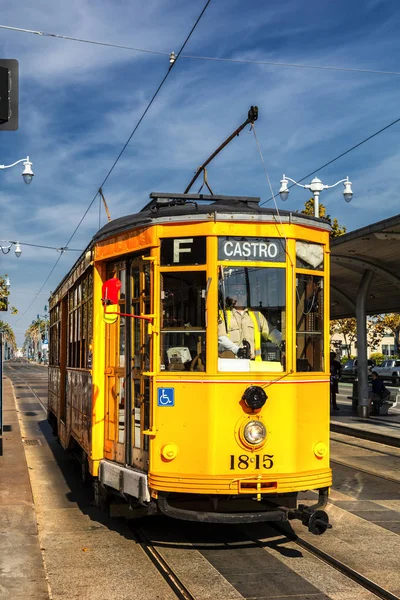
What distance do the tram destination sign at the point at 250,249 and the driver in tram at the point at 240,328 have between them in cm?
29

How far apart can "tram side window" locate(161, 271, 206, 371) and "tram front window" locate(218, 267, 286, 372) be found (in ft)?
0.59

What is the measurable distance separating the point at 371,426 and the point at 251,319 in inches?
460

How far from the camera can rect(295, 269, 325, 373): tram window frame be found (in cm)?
679

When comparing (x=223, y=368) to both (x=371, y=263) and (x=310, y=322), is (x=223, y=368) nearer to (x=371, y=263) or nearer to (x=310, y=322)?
(x=310, y=322)

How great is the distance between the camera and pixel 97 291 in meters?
7.98

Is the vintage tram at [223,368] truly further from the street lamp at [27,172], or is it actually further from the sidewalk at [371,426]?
the street lamp at [27,172]

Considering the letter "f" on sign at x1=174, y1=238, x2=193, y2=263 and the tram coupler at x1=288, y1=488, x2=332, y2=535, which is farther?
the letter "f" on sign at x1=174, y1=238, x2=193, y2=263

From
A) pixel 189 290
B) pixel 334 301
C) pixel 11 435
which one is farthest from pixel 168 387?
pixel 334 301

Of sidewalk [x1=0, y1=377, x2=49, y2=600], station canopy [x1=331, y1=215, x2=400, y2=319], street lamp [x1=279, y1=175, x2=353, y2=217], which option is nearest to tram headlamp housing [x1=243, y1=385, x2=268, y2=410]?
sidewalk [x1=0, y1=377, x2=49, y2=600]

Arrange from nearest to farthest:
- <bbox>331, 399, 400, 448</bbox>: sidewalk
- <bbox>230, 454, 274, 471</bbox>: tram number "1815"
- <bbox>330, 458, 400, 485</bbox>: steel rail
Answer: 1. <bbox>230, 454, 274, 471</bbox>: tram number "1815"
2. <bbox>330, 458, 400, 485</bbox>: steel rail
3. <bbox>331, 399, 400, 448</bbox>: sidewalk

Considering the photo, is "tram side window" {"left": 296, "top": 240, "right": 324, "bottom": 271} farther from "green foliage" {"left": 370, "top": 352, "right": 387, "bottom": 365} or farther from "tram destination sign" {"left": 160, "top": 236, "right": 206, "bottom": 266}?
"green foliage" {"left": 370, "top": 352, "right": 387, "bottom": 365}

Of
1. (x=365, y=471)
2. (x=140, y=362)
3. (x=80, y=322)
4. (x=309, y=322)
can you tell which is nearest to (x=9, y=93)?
(x=140, y=362)

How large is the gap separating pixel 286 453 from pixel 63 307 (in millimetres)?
6624

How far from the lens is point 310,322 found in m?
6.93
